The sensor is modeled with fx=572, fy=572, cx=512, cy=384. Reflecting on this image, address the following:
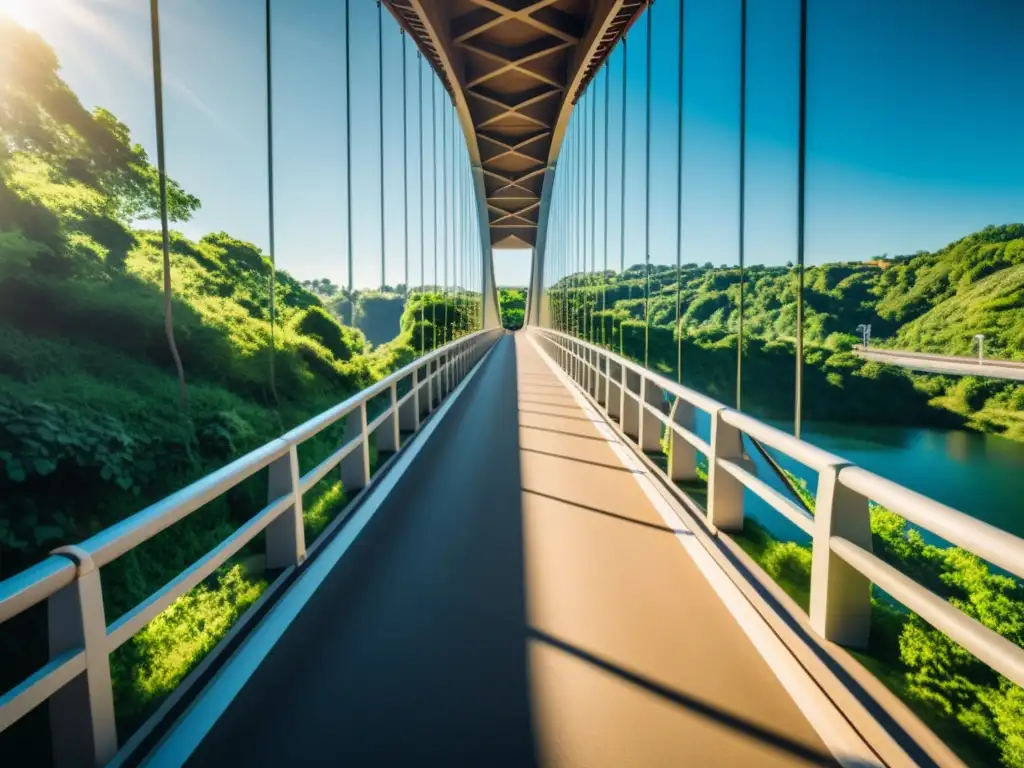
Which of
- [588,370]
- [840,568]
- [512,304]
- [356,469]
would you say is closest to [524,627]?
[840,568]

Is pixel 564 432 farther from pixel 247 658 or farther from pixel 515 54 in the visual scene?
pixel 515 54

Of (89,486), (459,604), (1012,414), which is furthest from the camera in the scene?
(1012,414)

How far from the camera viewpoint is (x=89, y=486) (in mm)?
4785

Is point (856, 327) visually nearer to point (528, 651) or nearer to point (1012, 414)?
point (1012, 414)

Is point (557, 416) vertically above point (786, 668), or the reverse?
point (557, 416)

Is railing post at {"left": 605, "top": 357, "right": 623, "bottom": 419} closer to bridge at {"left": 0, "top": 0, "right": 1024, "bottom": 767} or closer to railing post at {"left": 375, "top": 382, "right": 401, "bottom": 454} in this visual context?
railing post at {"left": 375, "top": 382, "right": 401, "bottom": 454}

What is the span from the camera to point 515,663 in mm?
2145

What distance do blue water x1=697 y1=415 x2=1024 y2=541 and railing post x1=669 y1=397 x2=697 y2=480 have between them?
112ft

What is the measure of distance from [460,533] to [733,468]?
1.66 metres

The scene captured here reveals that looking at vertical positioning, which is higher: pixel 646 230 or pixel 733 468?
pixel 646 230

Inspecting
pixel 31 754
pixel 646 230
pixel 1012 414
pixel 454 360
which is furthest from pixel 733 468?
pixel 1012 414

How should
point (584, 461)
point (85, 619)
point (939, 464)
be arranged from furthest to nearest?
1. point (939, 464)
2. point (584, 461)
3. point (85, 619)

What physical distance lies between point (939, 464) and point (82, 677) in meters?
50.5

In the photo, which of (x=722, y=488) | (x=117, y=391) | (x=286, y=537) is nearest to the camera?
(x=286, y=537)
